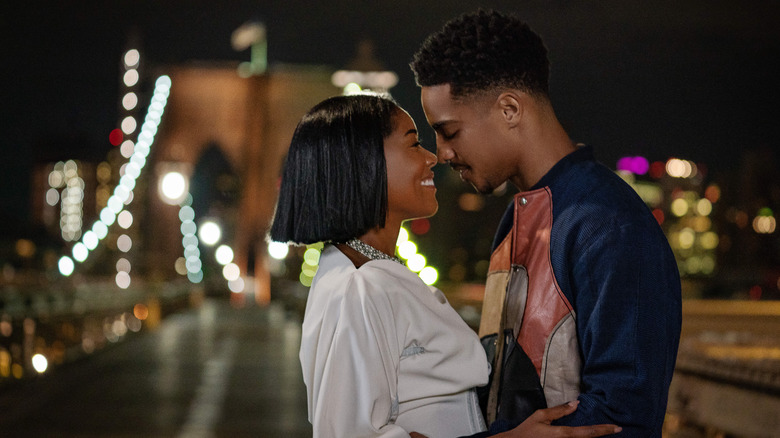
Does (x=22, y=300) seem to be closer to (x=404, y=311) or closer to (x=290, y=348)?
(x=290, y=348)

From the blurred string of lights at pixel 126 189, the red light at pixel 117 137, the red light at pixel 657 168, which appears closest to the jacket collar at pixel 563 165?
the blurred string of lights at pixel 126 189

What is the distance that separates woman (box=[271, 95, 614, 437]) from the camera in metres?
1.98

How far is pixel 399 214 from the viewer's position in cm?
234

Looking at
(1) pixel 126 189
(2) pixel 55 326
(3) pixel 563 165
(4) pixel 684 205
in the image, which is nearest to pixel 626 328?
(3) pixel 563 165

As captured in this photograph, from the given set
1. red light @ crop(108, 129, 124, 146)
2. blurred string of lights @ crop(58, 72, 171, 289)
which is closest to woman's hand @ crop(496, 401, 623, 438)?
blurred string of lights @ crop(58, 72, 171, 289)

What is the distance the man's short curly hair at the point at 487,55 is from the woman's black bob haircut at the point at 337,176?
20 cm

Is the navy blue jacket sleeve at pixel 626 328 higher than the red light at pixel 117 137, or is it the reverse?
the red light at pixel 117 137

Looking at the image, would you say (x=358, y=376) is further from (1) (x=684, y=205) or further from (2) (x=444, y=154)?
(1) (x=684, y=205)

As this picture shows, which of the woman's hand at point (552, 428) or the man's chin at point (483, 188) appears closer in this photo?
the woman's hand at point (552, 428)

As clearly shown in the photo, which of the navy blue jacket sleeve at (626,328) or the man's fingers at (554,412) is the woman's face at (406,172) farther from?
the man's fingers at (554,412)

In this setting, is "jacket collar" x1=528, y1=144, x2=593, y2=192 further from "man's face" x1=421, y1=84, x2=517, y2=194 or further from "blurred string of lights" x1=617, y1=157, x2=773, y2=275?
"blurred string of lights" x1=617, y1=157, x2=773, y2=275

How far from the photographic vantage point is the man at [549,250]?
6.43ft

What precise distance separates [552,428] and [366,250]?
24.8 inches

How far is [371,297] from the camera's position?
2027 millimetres
